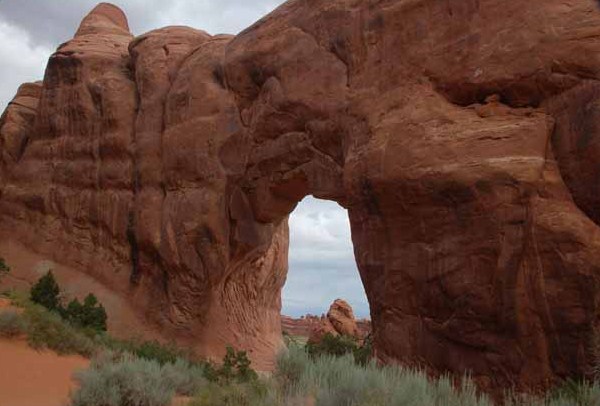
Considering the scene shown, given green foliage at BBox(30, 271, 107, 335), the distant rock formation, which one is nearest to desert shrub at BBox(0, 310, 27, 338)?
green foliage at BBox(30, 271, 107, 335)

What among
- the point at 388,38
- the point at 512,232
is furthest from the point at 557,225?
the point at 388,38

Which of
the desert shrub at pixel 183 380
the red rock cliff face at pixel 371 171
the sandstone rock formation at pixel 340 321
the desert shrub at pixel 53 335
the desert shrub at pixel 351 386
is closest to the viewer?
the desert shrub at pixel 351 386

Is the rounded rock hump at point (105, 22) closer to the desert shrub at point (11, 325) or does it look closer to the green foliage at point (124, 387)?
the desert shrub at point (11, 325)

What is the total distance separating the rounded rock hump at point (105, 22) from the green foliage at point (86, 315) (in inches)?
452

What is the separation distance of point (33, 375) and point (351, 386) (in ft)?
21.6

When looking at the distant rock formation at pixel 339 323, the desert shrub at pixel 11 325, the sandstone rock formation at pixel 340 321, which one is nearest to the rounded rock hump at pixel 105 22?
the desert shrub at pixel 11 325

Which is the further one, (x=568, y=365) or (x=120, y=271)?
(x=120, y=271)

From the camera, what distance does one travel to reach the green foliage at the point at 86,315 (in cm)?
1391

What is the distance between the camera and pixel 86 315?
14.2m

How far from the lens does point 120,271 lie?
17.2 m

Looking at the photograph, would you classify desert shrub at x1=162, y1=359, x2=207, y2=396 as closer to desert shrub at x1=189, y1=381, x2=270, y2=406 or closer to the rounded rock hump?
desert shrub at x1=189, y1=381, x2=270, y2=406

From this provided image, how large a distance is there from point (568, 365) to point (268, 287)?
41.4ft

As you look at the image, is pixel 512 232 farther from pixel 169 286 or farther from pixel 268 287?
pixel 268 287

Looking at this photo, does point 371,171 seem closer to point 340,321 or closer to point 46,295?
point 46,295
